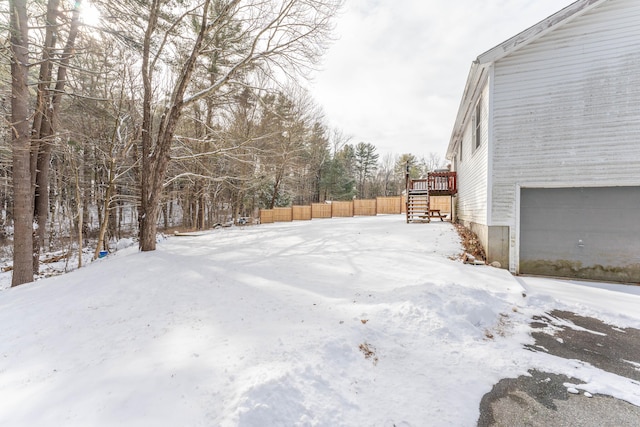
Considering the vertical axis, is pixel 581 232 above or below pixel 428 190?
below

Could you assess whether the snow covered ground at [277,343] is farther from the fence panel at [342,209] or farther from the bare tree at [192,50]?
the fence panel at [342,209]

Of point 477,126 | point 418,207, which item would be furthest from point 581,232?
point 418,207

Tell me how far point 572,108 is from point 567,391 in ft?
20.7

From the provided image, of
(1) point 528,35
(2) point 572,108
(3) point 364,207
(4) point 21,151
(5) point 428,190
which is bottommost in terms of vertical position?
(3) point 364,207

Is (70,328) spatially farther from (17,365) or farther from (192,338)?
(192,338)

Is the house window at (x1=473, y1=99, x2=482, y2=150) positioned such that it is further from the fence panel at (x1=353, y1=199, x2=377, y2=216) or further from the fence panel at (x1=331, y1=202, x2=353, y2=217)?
the fence panel at (x1=331, y1=202, x2=353, y2=217)

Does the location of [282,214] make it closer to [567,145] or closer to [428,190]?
[428,190]

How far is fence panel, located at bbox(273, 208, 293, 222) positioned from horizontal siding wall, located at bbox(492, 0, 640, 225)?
637 inches

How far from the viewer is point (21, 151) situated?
6.57 m

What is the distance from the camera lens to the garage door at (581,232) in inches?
241

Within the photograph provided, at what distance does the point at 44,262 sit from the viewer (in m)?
11.8

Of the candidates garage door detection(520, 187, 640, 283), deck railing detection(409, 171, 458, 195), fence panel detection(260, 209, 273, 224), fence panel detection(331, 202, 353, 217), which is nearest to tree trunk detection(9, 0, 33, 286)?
garage door detection(520, 187, 640, 283)

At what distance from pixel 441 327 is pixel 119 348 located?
3884 mm

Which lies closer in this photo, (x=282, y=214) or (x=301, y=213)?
(x=282, y=214)
